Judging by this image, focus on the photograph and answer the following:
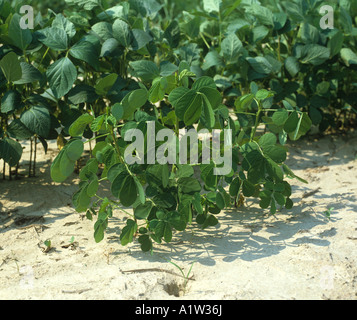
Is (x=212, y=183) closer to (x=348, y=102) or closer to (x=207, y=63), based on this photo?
(x=207, y=63)

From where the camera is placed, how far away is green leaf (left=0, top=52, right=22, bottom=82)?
7.54 ft

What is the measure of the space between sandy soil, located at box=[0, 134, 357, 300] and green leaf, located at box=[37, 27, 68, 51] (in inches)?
28.0

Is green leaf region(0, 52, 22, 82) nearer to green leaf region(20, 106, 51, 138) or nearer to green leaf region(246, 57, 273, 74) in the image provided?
green leaf region(20, 106, 51, 138)

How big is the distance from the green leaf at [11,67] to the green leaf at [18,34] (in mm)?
125

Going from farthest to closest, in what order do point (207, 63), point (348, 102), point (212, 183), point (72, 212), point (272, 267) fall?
1. point (348, 102)
2. point (207, 63)
3. point (72, 212)
4. point (212, 183)
5. point (272, 267)

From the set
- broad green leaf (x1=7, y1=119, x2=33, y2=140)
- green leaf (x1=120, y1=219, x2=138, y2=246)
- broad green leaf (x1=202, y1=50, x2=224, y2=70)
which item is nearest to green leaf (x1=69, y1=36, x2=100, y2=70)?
broad green leaf (x1=7, y1=119, x2=33, y2=140)

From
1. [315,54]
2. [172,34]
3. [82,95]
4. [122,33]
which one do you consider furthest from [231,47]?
[82,95]

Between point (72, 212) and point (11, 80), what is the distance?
661 mm

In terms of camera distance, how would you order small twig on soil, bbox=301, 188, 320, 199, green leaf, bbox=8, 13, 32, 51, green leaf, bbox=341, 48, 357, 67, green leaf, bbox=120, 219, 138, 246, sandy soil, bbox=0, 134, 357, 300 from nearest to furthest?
1. sandy soil, bbox=0, 134, 357, 300
2. green leaf, bbox=120, 219, 138, 246
3. green leaf, bbox=8, 13, 32, 51
4. small twig on soil, bbox=301, 188, 320, 199
5. green leaf, bbox=341, 48, 357, 67

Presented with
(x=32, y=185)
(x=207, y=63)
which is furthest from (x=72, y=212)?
(x=207, y=63)

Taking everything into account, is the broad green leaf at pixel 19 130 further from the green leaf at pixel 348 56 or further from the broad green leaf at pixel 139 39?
the green leaf at pixel 348 56

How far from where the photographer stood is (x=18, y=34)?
2.38 metres

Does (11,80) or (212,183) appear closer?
(212,183)
